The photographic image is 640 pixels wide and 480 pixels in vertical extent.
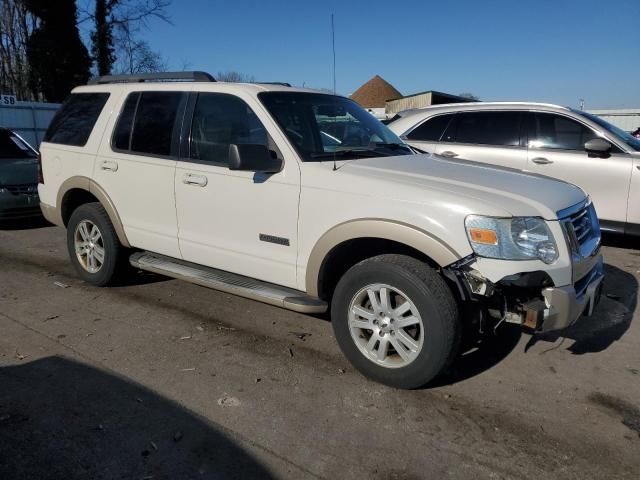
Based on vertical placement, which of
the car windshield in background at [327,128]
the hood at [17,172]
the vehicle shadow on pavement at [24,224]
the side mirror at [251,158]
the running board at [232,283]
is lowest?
the vehicle shadow on pavement at [24,224]

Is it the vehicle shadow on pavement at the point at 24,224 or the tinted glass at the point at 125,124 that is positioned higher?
the tinted glass at the point at 125,124

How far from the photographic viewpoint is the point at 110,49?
87.4 feet

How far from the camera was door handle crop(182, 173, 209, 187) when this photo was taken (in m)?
4.26

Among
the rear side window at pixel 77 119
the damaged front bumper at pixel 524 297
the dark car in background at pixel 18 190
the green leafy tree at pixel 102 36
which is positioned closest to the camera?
the damaged front bumper at pixel 524 297

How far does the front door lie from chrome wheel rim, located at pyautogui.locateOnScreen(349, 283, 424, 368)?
2.00ft

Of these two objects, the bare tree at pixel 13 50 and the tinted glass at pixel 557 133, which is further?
the bare tree at pixel 13 50

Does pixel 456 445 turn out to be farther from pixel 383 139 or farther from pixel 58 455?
pixel 383 139

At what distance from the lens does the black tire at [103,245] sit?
16.8ft

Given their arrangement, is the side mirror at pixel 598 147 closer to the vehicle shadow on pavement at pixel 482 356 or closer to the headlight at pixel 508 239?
the vehicle shadow on pavement at pixel 482 356

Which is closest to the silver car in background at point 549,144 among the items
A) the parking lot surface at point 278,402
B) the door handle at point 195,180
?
the parking lot surface at point 278,402

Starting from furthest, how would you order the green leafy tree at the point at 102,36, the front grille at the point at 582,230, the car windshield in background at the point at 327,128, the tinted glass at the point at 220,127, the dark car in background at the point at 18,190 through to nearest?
the green leafy tree at the point at 102,36, the dark car in background at the point at 18,190, the tinted glass at the point at 220,127, the car windshield in background at the point at 327,128, the front grille at the point at 582,230

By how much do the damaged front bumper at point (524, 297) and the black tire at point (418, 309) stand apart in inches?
5.2

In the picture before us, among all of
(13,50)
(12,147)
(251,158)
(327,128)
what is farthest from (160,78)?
(13,50)

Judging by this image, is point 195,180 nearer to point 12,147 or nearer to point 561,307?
point 561,307
